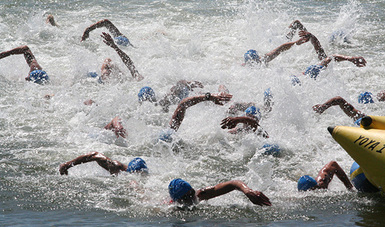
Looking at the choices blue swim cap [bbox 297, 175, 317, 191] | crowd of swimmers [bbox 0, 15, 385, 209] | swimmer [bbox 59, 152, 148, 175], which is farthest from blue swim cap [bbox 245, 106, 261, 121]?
swimmer [bbox 59, 152, 148, 175]

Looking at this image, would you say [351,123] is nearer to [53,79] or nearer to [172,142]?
[172,142]

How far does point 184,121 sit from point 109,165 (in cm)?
240

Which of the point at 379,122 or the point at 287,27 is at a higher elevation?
the point at 379,122

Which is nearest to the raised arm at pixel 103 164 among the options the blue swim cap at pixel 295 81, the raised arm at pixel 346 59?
the blue swim cap at pixel 295 81

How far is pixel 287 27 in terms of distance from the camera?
14.1m

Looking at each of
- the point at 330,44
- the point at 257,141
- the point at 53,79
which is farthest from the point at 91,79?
the point at 330,44

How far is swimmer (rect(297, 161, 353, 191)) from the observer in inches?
234

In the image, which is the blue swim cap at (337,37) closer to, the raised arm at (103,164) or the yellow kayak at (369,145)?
the yellow kayak at (369,145)

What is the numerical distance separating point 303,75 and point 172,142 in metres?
3.88

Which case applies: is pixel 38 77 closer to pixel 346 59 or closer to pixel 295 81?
pixel 295 81

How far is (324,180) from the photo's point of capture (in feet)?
19.8

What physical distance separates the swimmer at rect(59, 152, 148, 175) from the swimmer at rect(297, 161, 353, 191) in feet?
6.98

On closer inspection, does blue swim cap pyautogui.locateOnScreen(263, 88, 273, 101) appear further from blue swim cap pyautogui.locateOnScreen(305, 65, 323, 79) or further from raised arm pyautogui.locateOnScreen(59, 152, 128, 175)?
raised arm pyautogui.locateOnScreen(59, 152, 128, 175)

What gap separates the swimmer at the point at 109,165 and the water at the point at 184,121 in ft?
0.43
